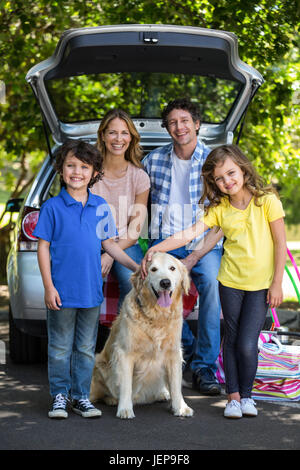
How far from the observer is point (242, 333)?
406cm

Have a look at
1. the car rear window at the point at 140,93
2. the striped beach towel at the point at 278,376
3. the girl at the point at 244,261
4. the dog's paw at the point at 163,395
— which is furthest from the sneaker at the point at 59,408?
the car rear window at the point at 140,93

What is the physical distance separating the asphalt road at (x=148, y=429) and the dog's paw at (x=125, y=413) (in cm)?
4

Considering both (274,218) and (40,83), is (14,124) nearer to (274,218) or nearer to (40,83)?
(40,83)

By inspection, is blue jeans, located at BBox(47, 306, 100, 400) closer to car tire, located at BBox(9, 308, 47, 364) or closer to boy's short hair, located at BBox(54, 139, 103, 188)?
boy's short hair, located at BBox(54, 139, 103, 188)

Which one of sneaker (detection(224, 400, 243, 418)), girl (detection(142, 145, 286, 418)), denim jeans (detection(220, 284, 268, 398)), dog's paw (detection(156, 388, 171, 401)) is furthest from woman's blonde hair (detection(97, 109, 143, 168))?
sneaker (detection(224, 400, 243, 418))

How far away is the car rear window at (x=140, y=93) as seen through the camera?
736 centimetres

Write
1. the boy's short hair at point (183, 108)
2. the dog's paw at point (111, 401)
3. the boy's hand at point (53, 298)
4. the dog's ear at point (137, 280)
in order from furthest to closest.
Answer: the boy's short hair at point (183, 108) → the dog's paw at point (111, 401) → the dog's ear at point (137, 280) → the boy's hand at point (53, 298)

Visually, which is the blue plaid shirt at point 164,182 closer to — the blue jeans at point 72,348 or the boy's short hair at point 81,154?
the boy's short hair at point 81,154

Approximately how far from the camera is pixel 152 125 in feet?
18.8

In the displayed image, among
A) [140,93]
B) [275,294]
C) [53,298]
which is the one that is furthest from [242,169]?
[140,93]

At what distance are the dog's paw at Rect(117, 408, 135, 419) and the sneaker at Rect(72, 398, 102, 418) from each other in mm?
120

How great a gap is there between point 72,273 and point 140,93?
4.30 m

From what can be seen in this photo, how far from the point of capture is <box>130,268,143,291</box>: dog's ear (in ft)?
13.8

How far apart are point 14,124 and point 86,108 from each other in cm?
123
